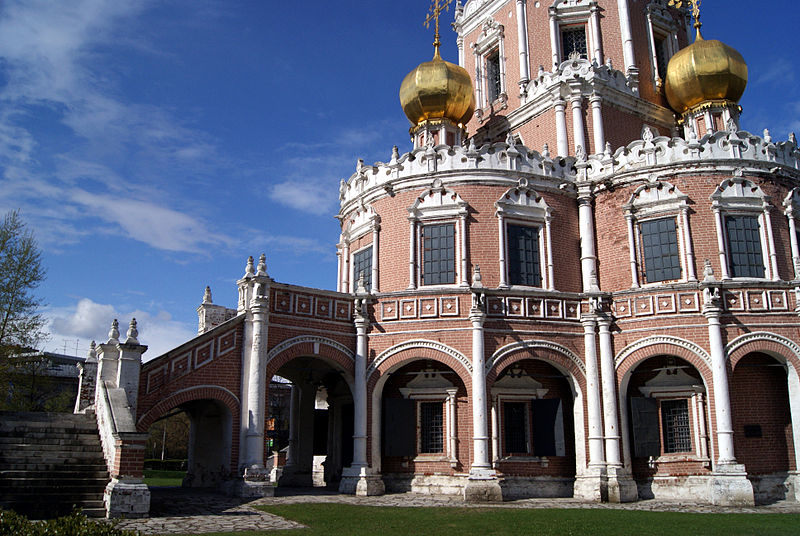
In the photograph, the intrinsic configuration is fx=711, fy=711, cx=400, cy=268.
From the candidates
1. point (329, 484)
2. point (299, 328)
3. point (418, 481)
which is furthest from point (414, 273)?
point (329, 484)

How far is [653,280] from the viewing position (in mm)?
21531

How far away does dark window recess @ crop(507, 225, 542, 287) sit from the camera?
865 inches

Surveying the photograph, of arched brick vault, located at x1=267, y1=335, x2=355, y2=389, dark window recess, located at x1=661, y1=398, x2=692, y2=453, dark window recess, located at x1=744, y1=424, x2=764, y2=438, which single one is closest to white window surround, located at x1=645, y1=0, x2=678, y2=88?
dark window recess, located at x1=661, y1=398, x2=692, y2=453

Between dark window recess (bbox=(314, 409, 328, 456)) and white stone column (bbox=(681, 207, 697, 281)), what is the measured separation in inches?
525

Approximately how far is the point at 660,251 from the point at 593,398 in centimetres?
494

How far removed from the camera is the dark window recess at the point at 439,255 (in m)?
21.9

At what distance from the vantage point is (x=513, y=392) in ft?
69.8

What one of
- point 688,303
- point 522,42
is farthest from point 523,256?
point 522,42

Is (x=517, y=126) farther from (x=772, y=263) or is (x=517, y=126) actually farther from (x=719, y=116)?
(x=772, y=263)

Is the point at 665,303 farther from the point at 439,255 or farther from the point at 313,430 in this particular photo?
the point at 313,430

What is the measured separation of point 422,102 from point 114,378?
14.9 m

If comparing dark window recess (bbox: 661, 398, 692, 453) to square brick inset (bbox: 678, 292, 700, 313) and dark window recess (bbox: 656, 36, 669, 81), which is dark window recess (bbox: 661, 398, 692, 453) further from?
dark window recess (bbox: 656, 36, 669, 81)

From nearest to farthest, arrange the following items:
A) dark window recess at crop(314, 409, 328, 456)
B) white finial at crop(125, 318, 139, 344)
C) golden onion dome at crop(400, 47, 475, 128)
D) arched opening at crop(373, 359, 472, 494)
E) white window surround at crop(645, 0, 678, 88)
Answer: white finial at crop(125, 318, 139, 344) → arched opening at crop(373, 359, 472, 494) → dark window recess at crop(314, 409, 328, 456) → golden onion dome at crop(400, 47, 475, 128) → white window surround at crop(645, 0, 678, 88)

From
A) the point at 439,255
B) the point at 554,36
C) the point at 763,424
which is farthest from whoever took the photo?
the point at 554,36
